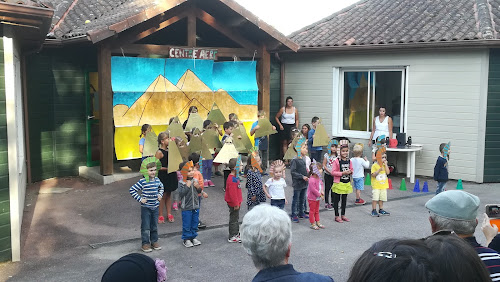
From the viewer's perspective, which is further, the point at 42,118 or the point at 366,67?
the point at 366,67

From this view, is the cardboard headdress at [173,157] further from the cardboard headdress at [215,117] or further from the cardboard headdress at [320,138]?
the cardboard headdress at [320,138]

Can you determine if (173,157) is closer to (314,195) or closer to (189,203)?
(189,203)

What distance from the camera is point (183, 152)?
9125mm

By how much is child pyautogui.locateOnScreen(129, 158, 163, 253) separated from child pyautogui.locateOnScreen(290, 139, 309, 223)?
2.46m

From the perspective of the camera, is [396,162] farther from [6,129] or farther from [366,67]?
[6,129]

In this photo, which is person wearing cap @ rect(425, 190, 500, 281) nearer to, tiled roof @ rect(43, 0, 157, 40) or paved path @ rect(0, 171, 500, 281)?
paved path @ rect(0, 171, 500, 281)

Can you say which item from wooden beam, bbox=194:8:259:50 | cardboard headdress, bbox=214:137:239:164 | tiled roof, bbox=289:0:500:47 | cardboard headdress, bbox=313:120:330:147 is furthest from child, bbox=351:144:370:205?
wooden beam, bbox=194:8:259:50

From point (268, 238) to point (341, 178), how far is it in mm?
6260

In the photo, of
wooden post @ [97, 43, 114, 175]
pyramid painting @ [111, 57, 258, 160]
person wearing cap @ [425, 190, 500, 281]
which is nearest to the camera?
person wearing cap @ [425, 190, 500, 281]

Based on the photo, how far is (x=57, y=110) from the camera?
40.1 ft

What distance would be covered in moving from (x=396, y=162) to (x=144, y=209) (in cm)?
799

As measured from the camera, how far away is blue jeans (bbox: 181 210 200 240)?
7.74 meters

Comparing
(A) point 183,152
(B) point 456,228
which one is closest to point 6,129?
(A) point 183,152

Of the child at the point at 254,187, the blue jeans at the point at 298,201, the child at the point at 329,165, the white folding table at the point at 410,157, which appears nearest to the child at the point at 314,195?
the blue jeans at the point at 298,201
